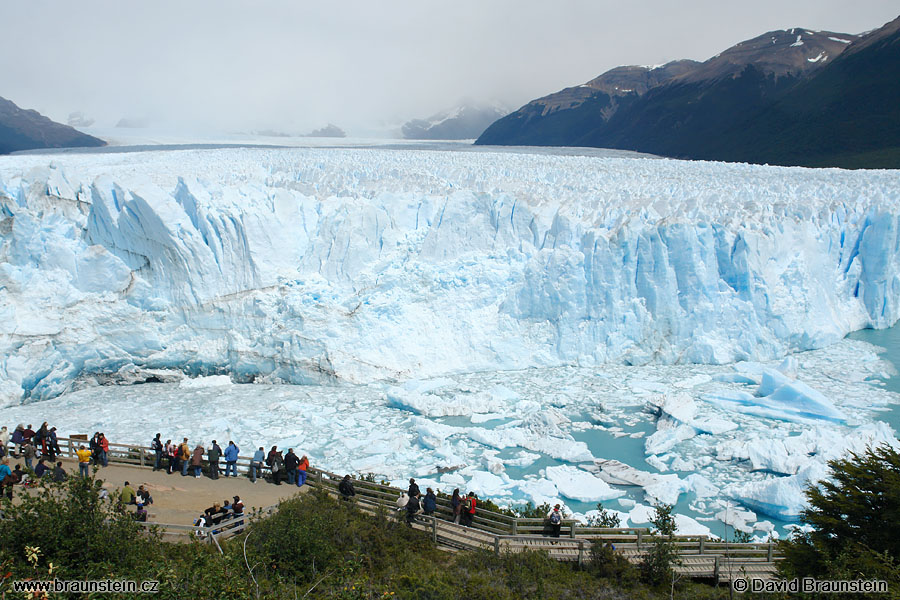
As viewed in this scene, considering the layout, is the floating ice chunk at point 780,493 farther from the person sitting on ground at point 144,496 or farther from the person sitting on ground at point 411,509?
the person sitting on ground at point 144,496

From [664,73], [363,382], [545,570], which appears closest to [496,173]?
[363,382]

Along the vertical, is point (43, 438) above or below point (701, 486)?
above

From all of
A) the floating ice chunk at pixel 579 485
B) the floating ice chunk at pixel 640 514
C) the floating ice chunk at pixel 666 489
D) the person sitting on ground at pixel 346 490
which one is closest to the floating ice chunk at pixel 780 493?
the floating ice chunk at pixel 666 489

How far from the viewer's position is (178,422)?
11.4 meters

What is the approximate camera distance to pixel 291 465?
7801 millimetres

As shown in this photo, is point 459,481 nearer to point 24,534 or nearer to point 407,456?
point 407,456

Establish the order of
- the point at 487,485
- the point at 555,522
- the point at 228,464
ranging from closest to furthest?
the point at 555,522 < the point at 228,464 < the point at 487,485

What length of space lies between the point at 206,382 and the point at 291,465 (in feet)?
22.0

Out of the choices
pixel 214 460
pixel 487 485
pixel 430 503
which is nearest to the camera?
pixel 430 503

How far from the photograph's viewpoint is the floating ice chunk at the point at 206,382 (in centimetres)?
1349

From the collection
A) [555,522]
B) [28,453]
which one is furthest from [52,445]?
[555,522]

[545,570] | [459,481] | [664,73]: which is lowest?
[459,481]

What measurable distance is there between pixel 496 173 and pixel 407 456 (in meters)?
10.9

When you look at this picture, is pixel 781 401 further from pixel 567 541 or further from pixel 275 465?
pixel 275 465
